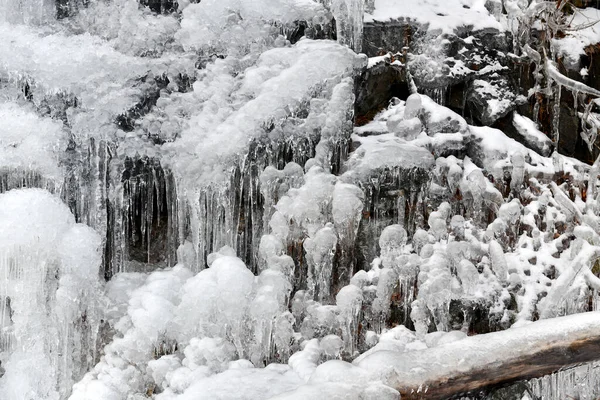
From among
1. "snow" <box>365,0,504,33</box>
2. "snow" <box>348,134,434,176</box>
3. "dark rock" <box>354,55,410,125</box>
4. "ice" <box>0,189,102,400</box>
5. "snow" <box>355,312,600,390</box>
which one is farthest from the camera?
"snow" <box>365,0,504,33</box>

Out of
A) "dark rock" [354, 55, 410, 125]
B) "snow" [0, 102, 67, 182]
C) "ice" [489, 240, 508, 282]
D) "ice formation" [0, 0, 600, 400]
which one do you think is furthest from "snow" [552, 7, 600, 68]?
"snow" [0, 102, 67, 182]

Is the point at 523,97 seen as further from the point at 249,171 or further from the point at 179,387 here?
the point at 179,387

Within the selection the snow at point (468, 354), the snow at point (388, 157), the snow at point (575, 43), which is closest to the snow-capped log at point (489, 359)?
the snow at point (468, 354)

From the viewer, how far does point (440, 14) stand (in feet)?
18.6

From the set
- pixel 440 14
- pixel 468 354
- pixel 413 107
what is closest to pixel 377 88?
pixel 413 107

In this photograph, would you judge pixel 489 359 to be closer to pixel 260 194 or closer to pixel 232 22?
pixel 260 194

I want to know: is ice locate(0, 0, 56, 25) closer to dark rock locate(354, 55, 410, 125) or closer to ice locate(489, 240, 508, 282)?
dark rock locate(354, 55, 410, 125)

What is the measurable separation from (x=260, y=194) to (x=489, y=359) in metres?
2.48

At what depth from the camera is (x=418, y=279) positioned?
14.6 ft

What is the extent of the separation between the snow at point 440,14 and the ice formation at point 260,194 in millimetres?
36

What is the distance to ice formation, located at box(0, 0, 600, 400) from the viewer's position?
371cm

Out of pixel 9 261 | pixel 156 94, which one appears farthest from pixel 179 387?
pixel 156 94

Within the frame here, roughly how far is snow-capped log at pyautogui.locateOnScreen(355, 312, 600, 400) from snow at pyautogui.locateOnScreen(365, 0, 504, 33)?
3.49 m

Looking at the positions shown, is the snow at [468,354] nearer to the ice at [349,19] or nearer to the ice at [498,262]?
the ice at [498,262]
